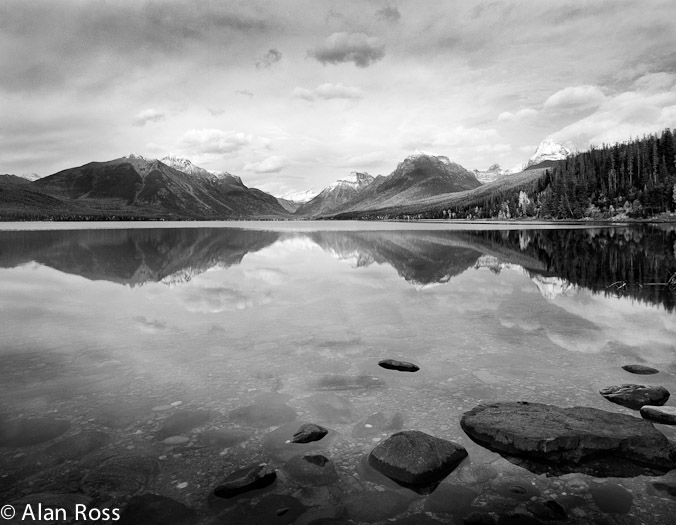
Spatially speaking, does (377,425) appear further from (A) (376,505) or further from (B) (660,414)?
(B) (660,414)

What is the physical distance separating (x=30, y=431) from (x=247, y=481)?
6.01m

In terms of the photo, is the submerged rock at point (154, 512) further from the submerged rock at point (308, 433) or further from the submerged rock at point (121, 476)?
→ the submerged rock at point (308, 433)

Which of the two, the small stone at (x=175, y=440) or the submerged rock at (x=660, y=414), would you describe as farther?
the submerged rock at (x=660, y=414)

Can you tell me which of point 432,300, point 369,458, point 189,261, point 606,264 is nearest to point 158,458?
point 369,458

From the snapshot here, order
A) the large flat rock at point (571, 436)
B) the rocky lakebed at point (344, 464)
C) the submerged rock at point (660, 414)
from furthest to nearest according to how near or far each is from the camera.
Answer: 1. the submerged rock at point (660, 414)
2. the large flat rock at point (571, 436)
3. the rocky lakebed at point (344, 464)

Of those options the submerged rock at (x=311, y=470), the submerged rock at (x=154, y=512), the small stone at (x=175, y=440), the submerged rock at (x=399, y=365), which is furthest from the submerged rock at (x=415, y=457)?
the submerged rock at (x=399, y=365)

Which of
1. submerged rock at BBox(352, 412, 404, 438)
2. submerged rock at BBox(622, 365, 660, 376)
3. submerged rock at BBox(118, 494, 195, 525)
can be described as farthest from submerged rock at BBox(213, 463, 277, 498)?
submerged rock at BBox(622, 365, 660, 376)

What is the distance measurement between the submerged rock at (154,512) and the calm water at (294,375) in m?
0.19

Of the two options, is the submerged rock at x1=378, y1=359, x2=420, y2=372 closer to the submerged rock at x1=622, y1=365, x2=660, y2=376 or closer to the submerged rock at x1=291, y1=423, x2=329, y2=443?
the submerged rock at x1=291, y1=423, x2=329, y2=443

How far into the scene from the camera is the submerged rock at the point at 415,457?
8961mm

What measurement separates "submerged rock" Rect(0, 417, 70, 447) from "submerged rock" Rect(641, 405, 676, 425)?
1461 cm

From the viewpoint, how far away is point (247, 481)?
8617 mm

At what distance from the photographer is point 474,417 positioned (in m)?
11.2

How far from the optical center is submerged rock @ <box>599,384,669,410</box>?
1223 cm
